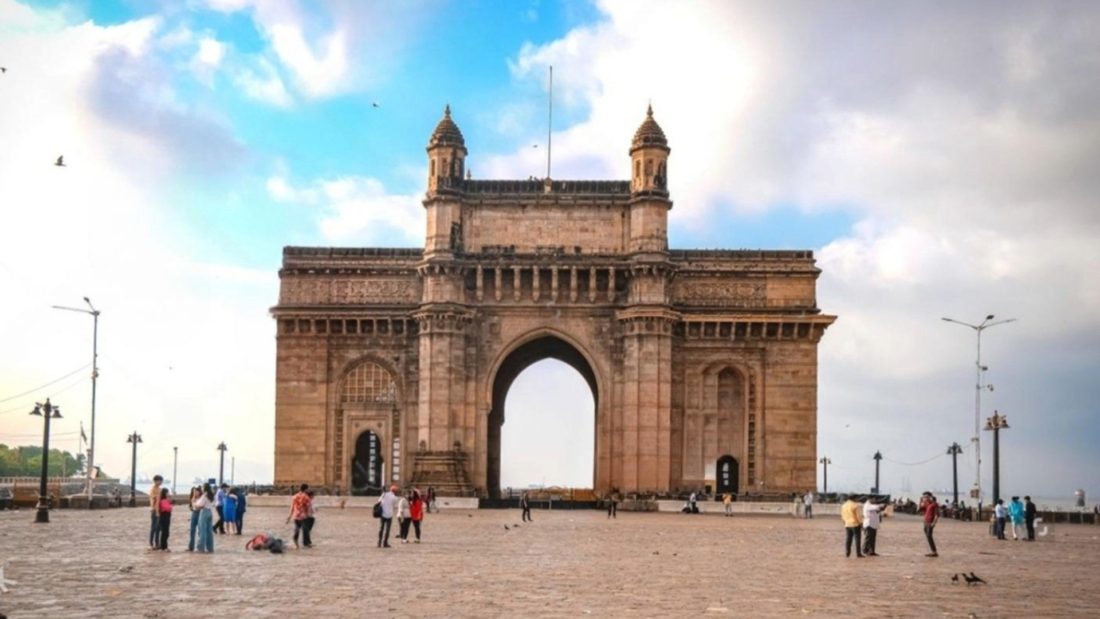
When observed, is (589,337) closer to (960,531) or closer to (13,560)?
(960,531)

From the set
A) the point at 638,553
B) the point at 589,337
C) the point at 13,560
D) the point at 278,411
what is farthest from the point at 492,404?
the point at 13,560

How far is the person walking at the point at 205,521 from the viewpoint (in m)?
27.8

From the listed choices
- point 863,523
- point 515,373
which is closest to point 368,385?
point 515,373

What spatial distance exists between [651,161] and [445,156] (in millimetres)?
9691

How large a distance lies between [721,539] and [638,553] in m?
7.72

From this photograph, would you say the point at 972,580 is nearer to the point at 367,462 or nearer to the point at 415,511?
the point at 415,511

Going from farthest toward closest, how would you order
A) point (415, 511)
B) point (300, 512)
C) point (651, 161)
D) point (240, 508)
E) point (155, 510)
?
point (651, 161) → point (240, 508) → point (415, 511) → point (300, 512) → point (155, 510)

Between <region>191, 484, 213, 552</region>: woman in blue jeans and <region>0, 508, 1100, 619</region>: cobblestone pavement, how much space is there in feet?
1.33

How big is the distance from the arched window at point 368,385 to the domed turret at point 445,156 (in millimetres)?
8975

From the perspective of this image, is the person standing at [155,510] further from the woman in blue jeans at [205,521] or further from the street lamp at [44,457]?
the street lamp at [44,457]

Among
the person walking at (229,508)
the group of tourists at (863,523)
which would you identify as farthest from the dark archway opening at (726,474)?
the group of tourists at (863,523)

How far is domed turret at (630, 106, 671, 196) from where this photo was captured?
210ft

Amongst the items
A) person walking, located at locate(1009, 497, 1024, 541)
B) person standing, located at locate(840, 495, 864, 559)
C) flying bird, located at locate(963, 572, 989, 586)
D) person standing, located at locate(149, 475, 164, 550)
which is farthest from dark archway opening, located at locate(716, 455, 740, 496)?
flying bird, located at locate(963, 572, 989, 586)

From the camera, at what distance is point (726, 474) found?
2566 inches
